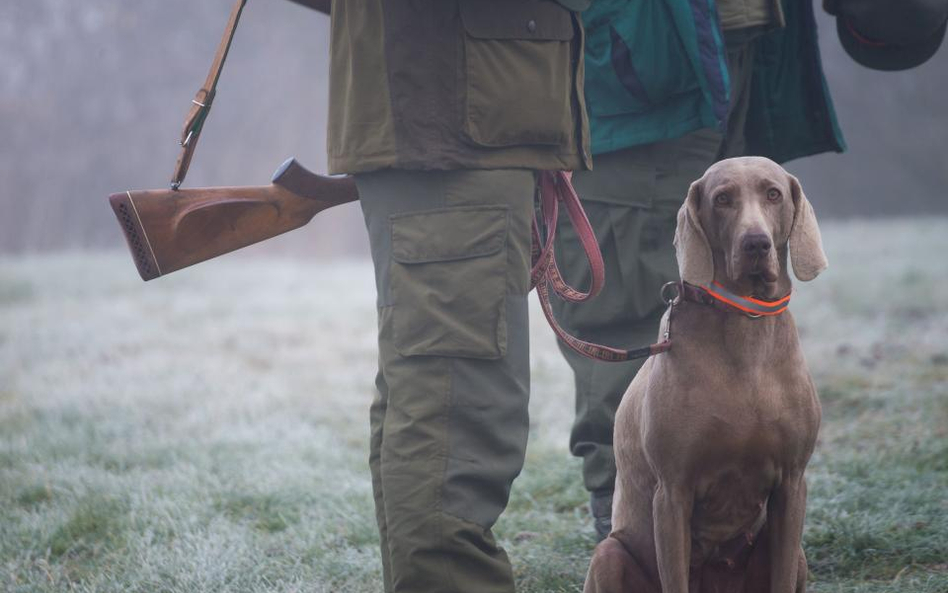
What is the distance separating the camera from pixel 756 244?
2.03 meters

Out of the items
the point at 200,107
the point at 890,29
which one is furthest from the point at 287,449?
the point at 890,29

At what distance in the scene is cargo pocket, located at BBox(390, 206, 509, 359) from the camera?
2189mm

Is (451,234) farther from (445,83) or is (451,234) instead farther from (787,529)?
(787,529)

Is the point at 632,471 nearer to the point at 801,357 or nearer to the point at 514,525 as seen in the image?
the point at 801,357

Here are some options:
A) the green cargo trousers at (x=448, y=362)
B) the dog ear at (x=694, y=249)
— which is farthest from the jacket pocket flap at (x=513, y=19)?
the dog ear at (x=694, y=249)

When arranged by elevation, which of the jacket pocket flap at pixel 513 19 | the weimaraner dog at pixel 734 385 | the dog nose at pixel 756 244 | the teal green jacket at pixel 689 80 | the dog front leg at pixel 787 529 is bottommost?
the dog front leg at pixel 787 529

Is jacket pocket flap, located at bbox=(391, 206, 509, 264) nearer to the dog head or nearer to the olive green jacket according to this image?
the olive green jacket

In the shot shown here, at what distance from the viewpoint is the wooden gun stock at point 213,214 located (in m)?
2.42

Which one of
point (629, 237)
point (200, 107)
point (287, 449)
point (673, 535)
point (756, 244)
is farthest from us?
point (287, 449)

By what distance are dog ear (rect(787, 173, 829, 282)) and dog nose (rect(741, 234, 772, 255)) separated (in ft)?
0.30

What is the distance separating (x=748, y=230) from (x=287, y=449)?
9.95 ft

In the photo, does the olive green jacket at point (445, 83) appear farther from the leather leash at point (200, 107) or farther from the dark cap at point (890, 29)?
the dark cap at point (890, 29)

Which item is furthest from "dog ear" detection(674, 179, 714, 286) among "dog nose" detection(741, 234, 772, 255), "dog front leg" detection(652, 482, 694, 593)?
"dog front leg" detection(652, 482, 694, 593)

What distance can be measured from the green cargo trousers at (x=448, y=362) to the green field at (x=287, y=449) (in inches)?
31.2
